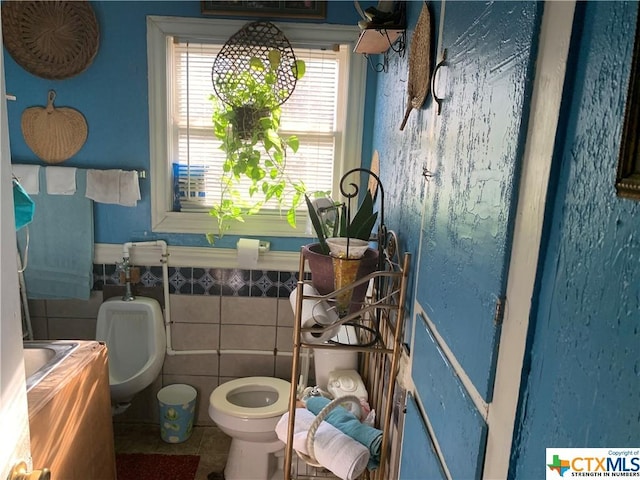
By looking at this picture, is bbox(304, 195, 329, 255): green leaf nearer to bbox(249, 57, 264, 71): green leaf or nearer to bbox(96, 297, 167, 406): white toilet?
bbox(249, 57, 264, 71): green leaf

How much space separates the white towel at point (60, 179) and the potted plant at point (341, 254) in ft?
4.16

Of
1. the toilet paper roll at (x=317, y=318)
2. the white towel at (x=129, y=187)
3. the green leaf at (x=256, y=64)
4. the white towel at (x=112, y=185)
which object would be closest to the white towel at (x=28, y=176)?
the white towel at (x=112, y=185)

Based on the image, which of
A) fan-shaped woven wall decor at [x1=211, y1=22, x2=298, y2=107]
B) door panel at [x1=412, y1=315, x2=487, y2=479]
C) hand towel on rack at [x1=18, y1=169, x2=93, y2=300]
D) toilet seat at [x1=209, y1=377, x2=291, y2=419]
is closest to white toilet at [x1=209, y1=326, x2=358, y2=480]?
toilet seat at [x1=209, y1=377, x2=291, y2=419]

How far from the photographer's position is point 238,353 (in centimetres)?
262

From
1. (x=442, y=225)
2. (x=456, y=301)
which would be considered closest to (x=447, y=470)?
(x=456, y=301)

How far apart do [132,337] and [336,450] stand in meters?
1.52

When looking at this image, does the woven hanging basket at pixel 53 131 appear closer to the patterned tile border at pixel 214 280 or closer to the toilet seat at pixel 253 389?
the patterned tile border at pixel 214 280

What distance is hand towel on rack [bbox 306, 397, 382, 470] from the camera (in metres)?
1.51

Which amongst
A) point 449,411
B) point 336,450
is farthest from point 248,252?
point 449,411

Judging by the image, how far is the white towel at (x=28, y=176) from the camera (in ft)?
7.61

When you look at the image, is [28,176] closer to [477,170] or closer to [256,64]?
[256,64]

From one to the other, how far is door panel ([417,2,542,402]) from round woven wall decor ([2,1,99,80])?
1.80 m

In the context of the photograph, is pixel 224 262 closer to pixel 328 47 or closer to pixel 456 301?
pixel 328 47

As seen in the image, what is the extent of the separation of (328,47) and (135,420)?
2167mm
